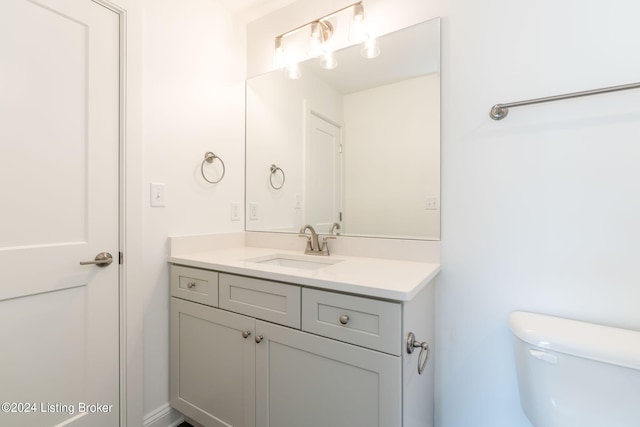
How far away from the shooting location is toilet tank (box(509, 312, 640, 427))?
81cm

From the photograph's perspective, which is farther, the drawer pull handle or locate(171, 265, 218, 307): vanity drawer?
locate(171, 265, 218, 307): vanity drawer

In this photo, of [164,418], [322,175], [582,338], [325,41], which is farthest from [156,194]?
[582,338]

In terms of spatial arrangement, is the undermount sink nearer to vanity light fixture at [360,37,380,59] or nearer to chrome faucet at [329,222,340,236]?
chrome faucet at [329,222,340,236]

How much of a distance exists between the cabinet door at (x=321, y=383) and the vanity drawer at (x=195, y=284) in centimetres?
30

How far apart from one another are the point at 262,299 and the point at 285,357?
235 millimetres

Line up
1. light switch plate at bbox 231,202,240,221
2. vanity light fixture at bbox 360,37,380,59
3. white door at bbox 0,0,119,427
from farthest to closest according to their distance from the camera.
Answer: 1. light switch plate at bbox 231,202,240,221
2. vanity light fixture at bbox 360,37,380,59
3. white door at bbox 0,0,119,427

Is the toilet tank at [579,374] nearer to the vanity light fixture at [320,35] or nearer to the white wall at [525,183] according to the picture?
the white wall at [525,183]

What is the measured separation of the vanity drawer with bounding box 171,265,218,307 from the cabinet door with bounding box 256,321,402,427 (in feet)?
0.99

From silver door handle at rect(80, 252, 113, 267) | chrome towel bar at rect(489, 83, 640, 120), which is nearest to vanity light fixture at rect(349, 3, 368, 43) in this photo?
chrome towel bar at rect(489, 83, 640, 120)

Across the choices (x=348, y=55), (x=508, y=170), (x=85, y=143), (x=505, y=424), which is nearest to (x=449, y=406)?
(x=505, y=424)

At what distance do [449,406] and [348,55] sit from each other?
5.86 ft

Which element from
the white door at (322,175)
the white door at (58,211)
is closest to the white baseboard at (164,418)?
the white door at (58,211)

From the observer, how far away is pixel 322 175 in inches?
67.2

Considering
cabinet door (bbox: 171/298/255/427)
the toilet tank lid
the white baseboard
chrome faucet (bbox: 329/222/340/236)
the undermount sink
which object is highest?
chrome faucet (bbox: 329/222/340/236)
